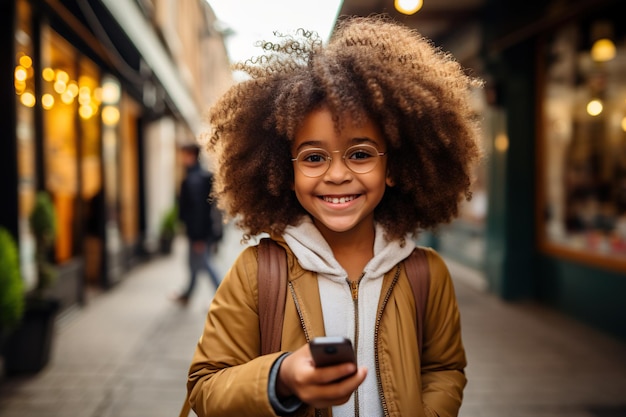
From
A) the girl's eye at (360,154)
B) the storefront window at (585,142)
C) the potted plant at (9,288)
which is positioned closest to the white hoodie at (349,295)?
the girl's eye at (360,154)

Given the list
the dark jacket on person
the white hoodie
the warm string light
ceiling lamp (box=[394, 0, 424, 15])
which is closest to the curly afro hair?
the white hoodie

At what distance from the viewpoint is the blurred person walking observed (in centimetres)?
713

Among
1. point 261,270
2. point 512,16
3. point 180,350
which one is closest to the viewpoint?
point 261,270

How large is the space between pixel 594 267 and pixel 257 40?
18.6 ft

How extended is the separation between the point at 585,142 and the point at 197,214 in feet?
15.6

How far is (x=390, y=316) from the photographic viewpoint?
1.68 m

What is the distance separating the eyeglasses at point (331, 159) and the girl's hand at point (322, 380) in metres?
0.54

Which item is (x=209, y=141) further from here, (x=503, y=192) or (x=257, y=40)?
(x=503, y=192)

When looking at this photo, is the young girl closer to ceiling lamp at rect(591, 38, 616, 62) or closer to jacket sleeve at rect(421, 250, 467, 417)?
jacket sleeve at rect(421, 250, 467, 417)

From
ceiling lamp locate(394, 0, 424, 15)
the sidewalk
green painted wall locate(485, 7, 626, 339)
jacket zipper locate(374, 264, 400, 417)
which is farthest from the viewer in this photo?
green painted wall locate(485, 7, 626, 339)

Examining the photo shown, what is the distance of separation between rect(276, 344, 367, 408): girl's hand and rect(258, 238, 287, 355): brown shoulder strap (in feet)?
0.82

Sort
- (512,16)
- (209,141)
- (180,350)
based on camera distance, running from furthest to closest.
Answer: (512,16) < (180,350) < (209,141)

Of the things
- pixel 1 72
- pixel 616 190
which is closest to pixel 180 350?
pixel 1 72

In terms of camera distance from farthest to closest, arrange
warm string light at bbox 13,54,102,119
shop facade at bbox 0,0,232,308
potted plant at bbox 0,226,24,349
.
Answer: warm string light at bbox 13,54,102,119 < shop facade at bbox 0,0,232,308 < potted plant at bbox 0,226,24,349
